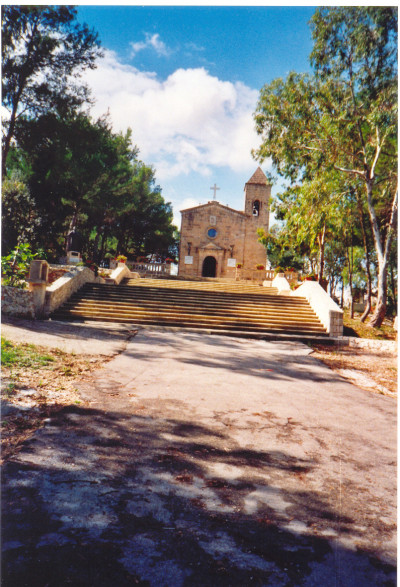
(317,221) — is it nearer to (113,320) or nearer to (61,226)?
(113,320)

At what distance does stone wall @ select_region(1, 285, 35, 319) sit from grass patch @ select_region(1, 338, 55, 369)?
358 centimetres

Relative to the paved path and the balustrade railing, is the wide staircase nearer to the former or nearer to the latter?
the paved path

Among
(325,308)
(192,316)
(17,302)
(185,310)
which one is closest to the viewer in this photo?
(17,302)

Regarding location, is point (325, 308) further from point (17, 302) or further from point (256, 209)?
point (256, 209)

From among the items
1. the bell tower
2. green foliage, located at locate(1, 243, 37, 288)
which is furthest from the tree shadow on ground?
the bell tower

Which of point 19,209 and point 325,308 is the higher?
point 19,209

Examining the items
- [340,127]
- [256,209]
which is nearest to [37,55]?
[340,127]

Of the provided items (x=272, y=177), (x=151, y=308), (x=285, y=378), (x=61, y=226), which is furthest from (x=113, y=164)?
(x=285, y=378)

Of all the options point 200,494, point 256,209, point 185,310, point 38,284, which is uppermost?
point 256,209

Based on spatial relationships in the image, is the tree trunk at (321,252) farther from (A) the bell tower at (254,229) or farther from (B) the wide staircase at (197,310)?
(A) the bell tower at (254,229)

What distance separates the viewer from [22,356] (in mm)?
4895

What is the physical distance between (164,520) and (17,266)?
33.2 ft

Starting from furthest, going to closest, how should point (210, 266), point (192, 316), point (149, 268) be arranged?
1. point (210, 266)
2. point (149, 268)
3. point (192, 316)

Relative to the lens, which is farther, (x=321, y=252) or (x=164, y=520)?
(x=321, y=252)
